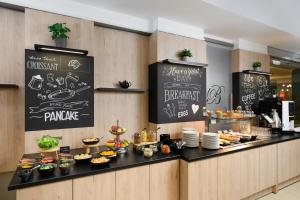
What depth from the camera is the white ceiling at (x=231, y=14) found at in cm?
265

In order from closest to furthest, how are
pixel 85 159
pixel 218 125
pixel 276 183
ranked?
pixel 85 159, pixel 276 183, pixel 218 125

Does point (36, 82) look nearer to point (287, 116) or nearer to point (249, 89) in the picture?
point (249, 89)

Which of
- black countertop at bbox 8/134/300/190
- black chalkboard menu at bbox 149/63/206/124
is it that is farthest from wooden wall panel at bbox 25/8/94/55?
black countertop at bbox 8/134/300/190

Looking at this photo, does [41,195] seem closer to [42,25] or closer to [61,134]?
[61,134]

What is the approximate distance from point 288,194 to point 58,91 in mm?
3798

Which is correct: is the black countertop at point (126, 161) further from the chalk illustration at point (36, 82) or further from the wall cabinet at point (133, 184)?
the chalk illustration at point (36, 82)

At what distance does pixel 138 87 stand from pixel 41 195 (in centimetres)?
202

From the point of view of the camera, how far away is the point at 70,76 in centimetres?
247

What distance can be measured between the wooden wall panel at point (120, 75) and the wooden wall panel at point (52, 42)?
24 cm

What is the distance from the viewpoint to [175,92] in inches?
125

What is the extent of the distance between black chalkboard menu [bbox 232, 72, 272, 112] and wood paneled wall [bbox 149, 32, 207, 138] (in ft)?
3.98

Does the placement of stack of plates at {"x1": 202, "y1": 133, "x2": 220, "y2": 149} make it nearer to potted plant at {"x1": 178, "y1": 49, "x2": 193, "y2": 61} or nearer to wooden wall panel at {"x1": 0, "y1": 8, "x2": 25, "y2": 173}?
potted plant at {"x1": 178, "y1": 49, "x2": 193, "y2": 61}

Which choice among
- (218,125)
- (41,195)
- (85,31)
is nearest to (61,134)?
(41,195)

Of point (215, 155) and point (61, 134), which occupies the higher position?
point (61, 134)
